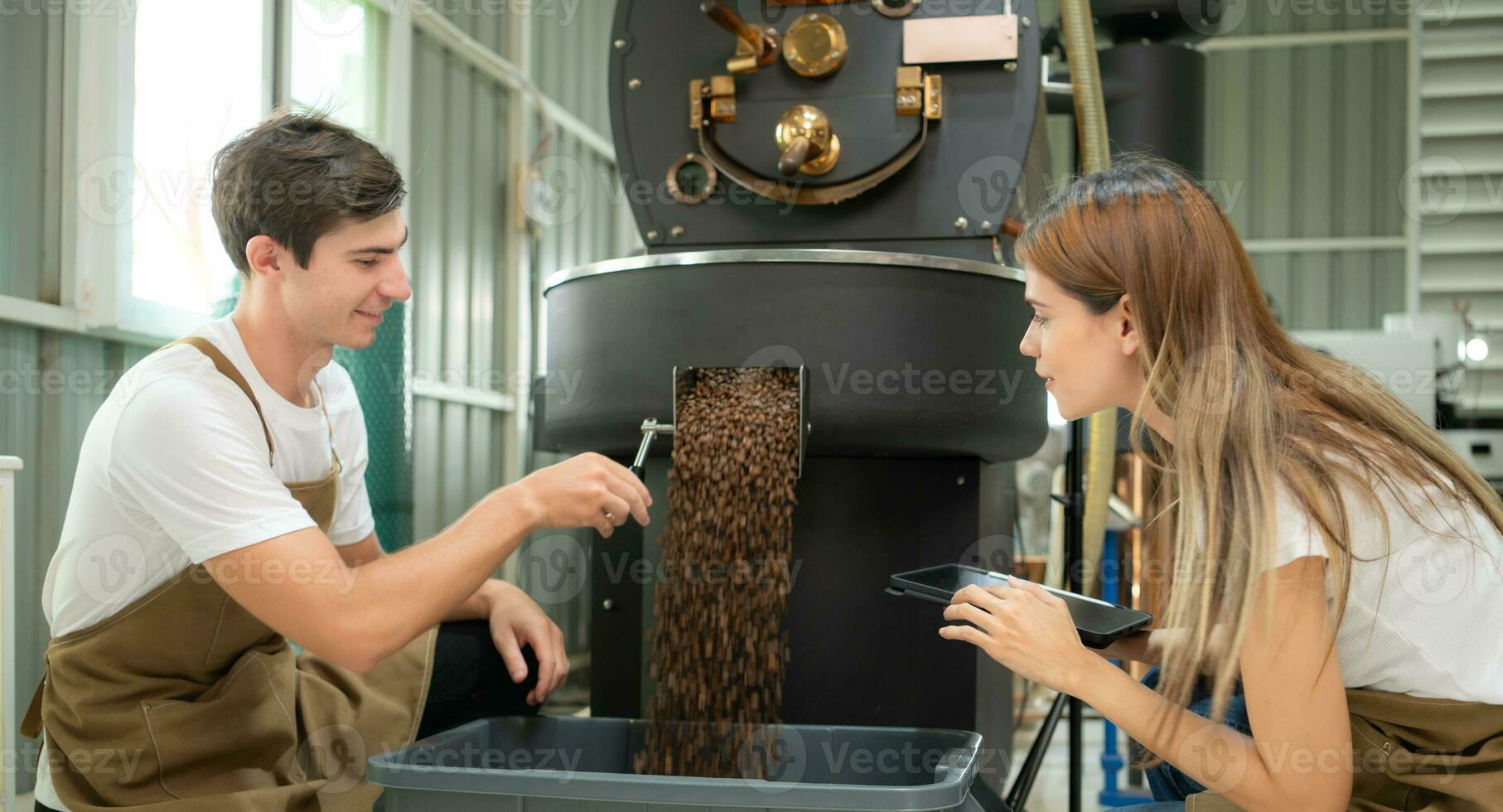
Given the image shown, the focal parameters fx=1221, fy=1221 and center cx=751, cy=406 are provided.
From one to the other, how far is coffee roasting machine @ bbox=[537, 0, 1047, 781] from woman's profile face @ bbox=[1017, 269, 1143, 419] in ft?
0.80

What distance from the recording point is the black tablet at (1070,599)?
1.23 metres

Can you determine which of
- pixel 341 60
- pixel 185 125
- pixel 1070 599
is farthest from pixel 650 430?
pixel 341 60

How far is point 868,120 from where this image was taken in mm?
1739

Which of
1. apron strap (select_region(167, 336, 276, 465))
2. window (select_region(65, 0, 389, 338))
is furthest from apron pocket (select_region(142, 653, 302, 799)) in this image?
window (select_region(65, 0, 389, 338))

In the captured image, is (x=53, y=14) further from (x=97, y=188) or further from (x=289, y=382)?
(x=289, y=382)

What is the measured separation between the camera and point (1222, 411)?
1.08 metres

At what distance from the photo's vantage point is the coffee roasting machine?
1.48m

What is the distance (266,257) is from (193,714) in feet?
1.66
